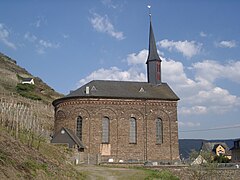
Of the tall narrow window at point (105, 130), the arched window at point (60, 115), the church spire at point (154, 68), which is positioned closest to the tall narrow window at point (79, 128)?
the arched window at point (60, 115)

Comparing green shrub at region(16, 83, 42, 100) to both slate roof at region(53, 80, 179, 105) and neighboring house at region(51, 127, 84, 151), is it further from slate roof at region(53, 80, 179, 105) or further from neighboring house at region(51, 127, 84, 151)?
neighboring house at region(51, 127, 84, 151)

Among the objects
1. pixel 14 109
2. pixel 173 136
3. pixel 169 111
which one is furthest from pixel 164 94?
pixel 14 109

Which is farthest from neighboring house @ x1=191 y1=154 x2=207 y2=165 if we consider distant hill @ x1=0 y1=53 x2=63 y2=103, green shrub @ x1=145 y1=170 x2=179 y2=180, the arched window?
distant hill @ x1=0 y1=53 x2=63 y2=103

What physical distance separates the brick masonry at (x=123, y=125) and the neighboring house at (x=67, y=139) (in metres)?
1.41

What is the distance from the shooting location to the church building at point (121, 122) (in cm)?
3784

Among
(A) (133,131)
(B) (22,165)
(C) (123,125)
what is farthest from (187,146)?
(B) (22,165)

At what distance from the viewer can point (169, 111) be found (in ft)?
132

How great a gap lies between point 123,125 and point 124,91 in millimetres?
4636

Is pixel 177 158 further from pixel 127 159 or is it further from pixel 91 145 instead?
pixel 91 145

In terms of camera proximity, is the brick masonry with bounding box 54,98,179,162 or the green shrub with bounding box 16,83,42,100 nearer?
the brick masonry with bounding box 54,98,179,162

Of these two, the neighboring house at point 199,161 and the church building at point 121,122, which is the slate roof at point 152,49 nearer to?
the church building at point 121,122

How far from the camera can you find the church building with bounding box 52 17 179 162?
124 feet

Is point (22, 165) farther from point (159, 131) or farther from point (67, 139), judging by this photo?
point (159, 131)

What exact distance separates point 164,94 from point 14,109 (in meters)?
22.7
